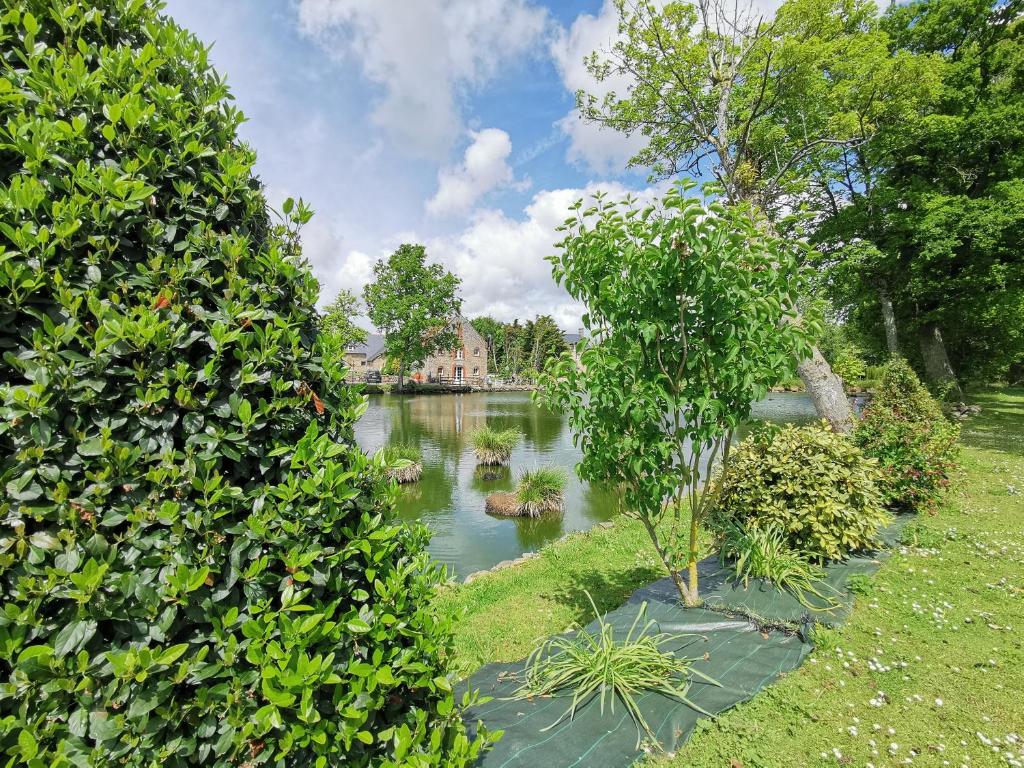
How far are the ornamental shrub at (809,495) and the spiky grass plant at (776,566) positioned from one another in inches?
7.7

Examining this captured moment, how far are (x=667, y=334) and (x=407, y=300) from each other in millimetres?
39195

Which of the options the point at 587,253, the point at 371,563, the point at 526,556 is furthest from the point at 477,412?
the point at 371,563

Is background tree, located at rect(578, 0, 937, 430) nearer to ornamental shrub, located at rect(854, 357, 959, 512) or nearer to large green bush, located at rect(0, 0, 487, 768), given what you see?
ornamental shrub, located at rect(854, 357, 959, 512)

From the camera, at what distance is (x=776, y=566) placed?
4258mm

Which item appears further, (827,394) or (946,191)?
(946,191)

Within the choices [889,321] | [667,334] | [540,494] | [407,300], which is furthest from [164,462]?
[407,300]

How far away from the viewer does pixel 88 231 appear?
1273 millimetres

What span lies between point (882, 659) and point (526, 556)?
4.63 metres

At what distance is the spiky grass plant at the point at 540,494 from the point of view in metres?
9.88

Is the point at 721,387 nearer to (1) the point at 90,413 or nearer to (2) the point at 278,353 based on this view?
(2) the point at 278,353

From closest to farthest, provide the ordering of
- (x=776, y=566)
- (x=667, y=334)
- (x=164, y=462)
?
(x=164, y=462) < (x=667, y=334) < (x=776, y=566)

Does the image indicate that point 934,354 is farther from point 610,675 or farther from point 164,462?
point 164,462

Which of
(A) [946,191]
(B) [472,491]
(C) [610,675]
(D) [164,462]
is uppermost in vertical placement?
(A) [946,191]

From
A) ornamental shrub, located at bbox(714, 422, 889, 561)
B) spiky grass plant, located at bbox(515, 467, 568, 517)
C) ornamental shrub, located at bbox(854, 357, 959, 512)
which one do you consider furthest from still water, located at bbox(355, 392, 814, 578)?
ornamental shrub, located at bbox(854, 357, 959, 512)
